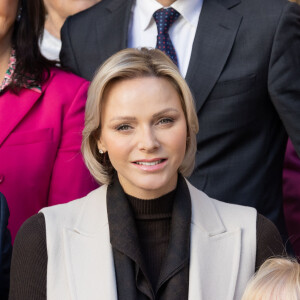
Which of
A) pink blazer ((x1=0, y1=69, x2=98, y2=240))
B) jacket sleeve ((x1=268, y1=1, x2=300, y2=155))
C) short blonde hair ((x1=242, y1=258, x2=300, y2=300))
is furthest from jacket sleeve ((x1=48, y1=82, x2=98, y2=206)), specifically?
short blonde hair ((x1=242, y1=258, x2=300, y2=300))

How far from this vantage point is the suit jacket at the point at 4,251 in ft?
9.93

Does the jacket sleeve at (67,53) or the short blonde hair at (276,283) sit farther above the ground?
the jacket sleeve at (67,53)

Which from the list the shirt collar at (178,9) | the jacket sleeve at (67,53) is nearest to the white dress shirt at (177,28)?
the shirt collar at (178,9)

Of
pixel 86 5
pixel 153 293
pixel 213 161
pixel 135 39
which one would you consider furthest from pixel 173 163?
pixel 86 5

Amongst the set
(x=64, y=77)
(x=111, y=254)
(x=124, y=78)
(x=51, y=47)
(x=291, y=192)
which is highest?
(x=124, y=78)

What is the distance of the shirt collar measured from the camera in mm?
3850

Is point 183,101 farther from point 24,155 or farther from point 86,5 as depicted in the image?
point 86,5

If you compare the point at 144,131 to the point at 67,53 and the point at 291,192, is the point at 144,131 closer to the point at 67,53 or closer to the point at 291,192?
the point at 67,53

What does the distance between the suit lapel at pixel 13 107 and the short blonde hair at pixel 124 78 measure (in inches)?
17.0

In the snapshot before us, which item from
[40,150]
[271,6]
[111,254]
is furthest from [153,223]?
[271,6]

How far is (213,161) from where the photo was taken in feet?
12.3

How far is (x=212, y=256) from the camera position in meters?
3.06

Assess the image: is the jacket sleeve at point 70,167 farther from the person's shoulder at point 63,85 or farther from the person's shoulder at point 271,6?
the person's shoulder at point 271,6

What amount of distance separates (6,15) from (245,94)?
0.98 m
